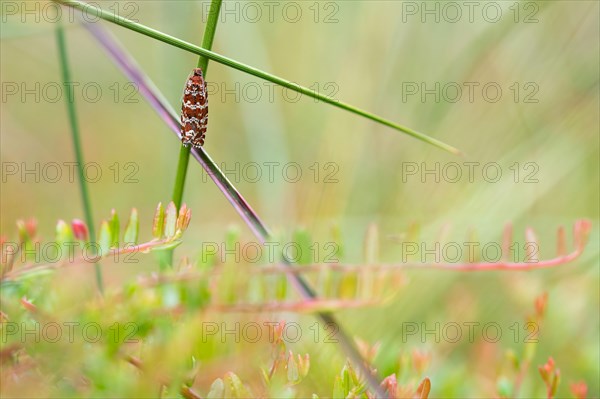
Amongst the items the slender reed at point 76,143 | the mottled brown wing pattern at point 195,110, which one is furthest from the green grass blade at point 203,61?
the slender reed at point 76,143

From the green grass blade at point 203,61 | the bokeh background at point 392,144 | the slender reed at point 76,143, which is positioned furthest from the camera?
the bokeh background at point 392,144

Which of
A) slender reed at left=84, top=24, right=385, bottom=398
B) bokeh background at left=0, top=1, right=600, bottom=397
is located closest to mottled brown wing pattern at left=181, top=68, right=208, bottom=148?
slender reed at left=84, top=24, right=385, bottom=398

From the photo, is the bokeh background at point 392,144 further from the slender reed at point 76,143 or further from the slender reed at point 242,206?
the slender reed at point 242,206

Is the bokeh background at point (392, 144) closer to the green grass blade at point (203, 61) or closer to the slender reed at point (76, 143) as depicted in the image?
the slender reed at point (76, 143)

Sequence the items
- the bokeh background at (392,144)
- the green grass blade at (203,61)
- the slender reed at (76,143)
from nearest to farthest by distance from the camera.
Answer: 1. the green grass blade at (203,61)
2. the slender reed at (76,143)
3. the bokeh background at (392,144)

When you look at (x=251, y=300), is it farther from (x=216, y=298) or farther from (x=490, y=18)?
(x=490, y=18)

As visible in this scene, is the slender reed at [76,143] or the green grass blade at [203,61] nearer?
the green grass blade at [203,61]

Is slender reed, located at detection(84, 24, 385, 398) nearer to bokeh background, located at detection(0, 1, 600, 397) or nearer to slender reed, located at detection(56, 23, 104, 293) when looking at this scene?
slender reed, located at detection(56, 23, 104, 293)

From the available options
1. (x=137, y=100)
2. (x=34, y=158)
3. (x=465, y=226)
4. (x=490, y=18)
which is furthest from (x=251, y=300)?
(x=137, y=100)
